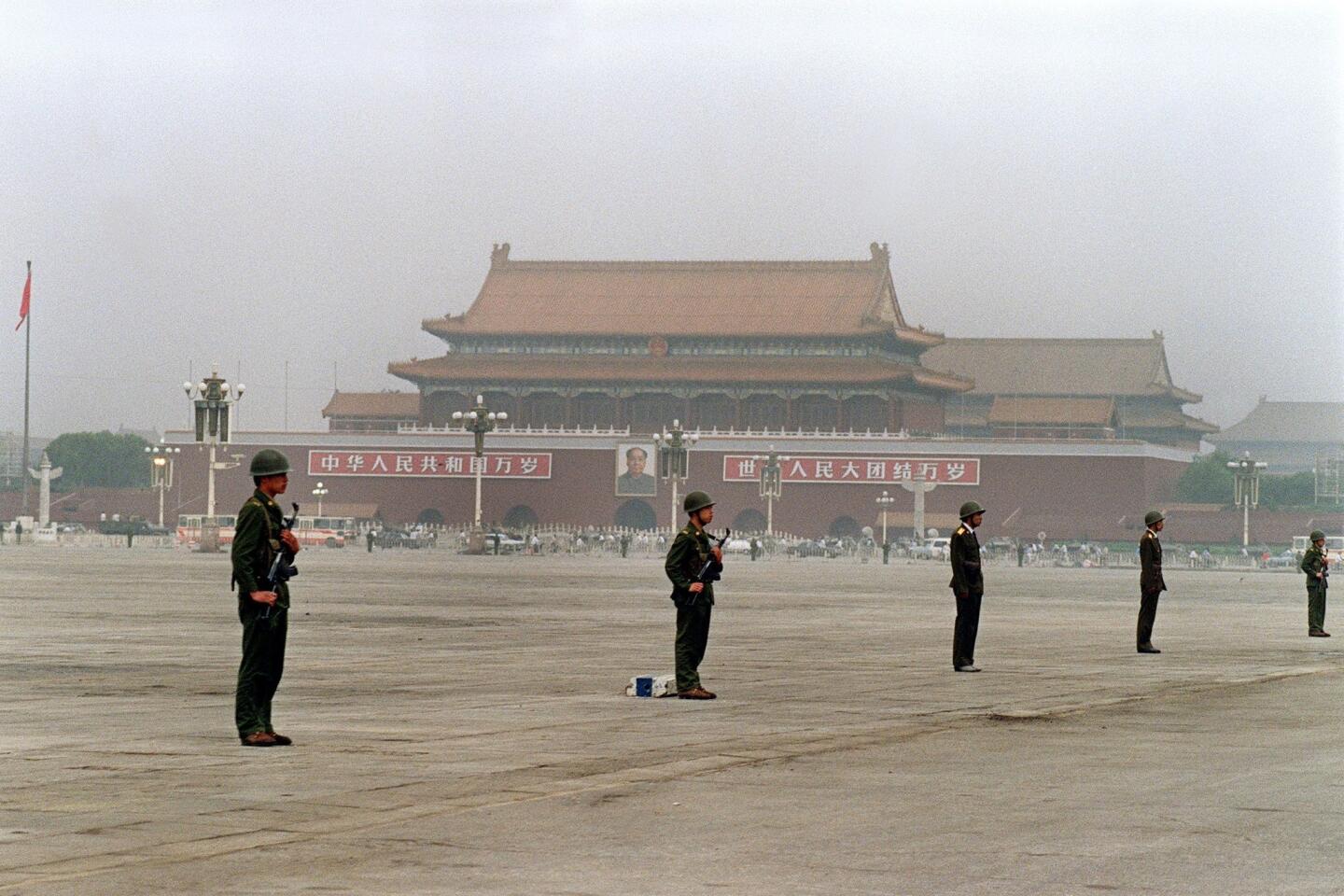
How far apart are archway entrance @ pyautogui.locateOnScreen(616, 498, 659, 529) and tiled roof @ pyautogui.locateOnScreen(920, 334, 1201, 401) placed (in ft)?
52.3

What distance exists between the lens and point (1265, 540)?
254 feet

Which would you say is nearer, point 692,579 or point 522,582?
point 692,579

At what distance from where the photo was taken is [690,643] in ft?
40.4

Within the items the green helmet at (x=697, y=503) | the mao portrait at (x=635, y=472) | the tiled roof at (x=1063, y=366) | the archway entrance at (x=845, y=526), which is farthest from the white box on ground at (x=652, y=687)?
the tiled roof at (x=1063, y=366)

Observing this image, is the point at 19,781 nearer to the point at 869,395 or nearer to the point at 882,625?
the point at 882,625

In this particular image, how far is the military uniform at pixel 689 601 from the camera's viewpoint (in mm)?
12102

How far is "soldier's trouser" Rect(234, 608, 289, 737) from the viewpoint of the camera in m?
9.49

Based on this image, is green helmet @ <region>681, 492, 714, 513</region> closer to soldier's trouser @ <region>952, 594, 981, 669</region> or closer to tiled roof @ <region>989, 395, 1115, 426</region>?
soldier's trouser @ <region>952, 594, 981, 669</region>

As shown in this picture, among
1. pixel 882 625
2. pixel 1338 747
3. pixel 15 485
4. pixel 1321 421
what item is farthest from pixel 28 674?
pixel 1321 421

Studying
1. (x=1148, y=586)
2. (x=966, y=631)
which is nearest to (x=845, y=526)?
(x=1148, y=586)

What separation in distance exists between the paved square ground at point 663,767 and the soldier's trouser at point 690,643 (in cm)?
31

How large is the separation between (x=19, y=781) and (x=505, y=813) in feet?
6.81

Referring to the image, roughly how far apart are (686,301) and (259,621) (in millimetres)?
75579

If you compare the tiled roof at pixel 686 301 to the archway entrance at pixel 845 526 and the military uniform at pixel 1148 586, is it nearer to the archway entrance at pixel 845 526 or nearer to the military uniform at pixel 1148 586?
the archway entrance at pixel 845 526
